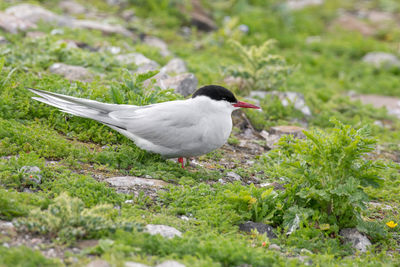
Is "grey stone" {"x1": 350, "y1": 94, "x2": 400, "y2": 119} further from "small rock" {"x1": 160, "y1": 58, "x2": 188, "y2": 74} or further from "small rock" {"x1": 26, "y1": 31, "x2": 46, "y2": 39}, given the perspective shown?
"small rock" {"x1": 26, "y1": 31, "x2": 46, "y2": 39}

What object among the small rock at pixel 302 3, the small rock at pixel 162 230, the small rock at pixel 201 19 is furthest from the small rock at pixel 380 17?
the small rock at pixel 162 230

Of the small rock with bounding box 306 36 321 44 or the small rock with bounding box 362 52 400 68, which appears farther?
the small rock with bounding box 306 36 321 44

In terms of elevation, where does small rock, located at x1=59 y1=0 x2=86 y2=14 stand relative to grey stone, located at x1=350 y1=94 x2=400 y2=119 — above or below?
above

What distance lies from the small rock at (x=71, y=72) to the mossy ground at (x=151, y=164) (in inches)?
5.0

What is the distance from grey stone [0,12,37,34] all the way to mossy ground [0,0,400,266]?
228 mm

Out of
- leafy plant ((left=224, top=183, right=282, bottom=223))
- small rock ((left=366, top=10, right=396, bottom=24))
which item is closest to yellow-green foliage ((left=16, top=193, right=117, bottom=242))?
leafy plant ((left=224, top=183, right=282, bottom=223))

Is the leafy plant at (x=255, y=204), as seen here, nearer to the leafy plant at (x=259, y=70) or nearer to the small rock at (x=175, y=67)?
the leafy plant at (x=259, y=70)

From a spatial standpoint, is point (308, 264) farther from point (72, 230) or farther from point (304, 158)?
point (72, 230)

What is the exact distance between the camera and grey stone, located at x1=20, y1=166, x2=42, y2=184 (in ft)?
13.3

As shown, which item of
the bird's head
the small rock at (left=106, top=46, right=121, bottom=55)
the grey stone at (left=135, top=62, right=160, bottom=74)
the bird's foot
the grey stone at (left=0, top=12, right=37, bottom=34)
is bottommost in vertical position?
the bird's foot

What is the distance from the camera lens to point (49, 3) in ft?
33.3

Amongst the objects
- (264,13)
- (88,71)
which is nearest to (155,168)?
(88,71)

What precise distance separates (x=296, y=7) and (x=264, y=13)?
228cm

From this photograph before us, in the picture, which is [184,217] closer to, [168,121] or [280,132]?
[168,121]
